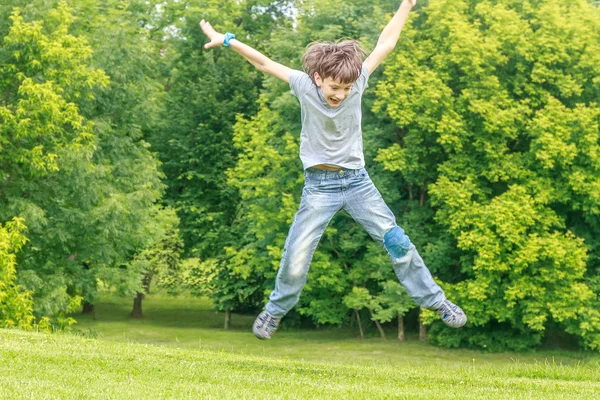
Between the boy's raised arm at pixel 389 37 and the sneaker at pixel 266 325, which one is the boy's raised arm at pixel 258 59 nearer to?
the boy's raised arm at pixel 389 37

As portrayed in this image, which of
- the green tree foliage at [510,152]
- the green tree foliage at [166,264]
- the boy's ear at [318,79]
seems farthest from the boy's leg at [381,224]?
the green tree foliage at [166,264]

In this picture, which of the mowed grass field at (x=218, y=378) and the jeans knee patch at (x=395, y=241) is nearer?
the mowed grass field at (x=218, y=378)

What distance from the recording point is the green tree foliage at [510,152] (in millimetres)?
27031

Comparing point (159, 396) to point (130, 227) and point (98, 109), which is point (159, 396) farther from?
point (98, 109)

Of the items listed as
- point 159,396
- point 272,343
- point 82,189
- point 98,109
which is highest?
point 98,109

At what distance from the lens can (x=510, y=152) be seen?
29.4m

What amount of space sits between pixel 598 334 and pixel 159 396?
77.0ft

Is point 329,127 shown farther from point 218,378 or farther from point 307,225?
point 218,378

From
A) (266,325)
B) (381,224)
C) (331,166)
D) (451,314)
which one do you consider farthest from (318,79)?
(451,314)

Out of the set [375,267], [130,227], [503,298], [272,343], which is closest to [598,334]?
[503,298]

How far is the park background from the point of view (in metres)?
26.5

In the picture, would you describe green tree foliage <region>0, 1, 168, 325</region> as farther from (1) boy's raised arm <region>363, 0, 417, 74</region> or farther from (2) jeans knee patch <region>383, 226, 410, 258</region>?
(2) jeans knee patch <region>383, 226, 410, 258</region>

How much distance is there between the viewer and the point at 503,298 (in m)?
27.7

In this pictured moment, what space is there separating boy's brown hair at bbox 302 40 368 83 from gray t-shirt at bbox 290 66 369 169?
0.50ft
